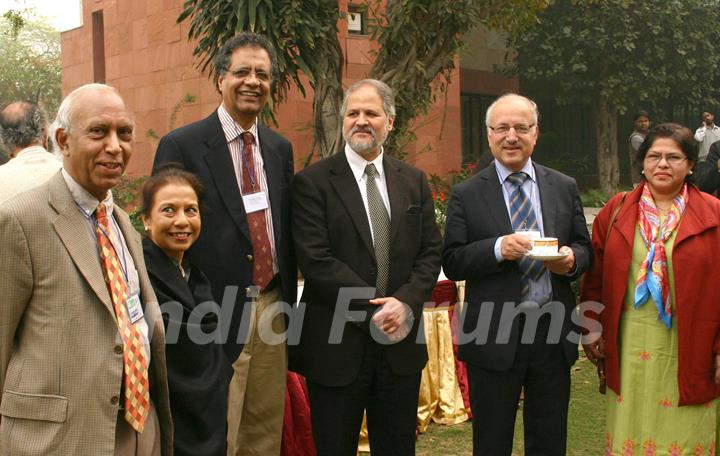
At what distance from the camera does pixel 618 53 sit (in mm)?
19578

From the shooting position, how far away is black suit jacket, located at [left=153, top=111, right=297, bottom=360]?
3.30m

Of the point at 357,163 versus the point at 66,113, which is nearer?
the point at 66,113

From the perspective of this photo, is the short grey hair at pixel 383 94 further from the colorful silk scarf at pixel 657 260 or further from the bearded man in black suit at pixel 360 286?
the colorful silk scarf at pixel 657 260

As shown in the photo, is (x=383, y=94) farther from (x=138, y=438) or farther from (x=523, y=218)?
(x=138, y=438)

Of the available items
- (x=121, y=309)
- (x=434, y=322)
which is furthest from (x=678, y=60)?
(x=121, y=309)

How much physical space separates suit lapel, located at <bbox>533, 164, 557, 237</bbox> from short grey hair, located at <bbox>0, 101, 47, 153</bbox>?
8.60ft

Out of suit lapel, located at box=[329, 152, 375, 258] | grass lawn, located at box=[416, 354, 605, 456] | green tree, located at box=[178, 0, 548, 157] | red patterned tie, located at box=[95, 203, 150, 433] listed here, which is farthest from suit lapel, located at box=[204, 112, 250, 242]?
green tree, located at box=[178, 0, 548, 157]

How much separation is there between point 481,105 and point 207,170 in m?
19.6

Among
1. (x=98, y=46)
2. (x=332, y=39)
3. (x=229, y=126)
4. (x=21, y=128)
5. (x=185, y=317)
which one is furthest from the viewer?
(x=98, y=46)

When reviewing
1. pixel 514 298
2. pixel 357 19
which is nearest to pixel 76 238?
pixel 514 298

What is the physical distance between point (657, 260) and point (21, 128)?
10.7ft

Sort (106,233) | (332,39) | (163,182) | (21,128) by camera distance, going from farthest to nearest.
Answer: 1. (332,39)
2. (21,128)
3. (163,182)
4. (106,233)

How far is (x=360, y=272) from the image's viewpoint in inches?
132

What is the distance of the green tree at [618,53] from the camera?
63.2 ft
